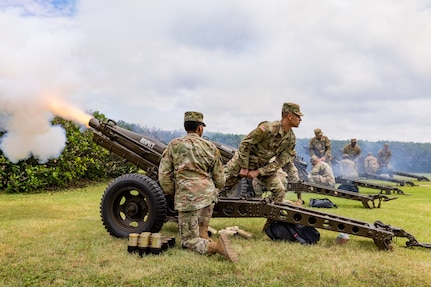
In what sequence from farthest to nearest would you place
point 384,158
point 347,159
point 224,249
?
1. point 384,158
2. point 347,159
3. point 224,249

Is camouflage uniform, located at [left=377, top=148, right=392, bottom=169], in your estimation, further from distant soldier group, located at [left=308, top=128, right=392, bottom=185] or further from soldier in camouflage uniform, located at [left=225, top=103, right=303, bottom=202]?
soldier in camouflage uniform, located at [left=225, top=103, right=303, bottom=202]

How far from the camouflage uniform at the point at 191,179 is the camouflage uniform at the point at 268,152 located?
154cm

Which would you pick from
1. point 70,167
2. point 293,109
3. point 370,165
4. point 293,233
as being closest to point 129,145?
point 293,109

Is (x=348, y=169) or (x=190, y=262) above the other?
(x=348, y=169)

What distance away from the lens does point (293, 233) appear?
226 inches

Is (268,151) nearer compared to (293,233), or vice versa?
(293,233)

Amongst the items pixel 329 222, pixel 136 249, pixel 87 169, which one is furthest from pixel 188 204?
pixel 87 169

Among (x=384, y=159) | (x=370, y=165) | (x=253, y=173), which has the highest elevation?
(x=384, y=159)

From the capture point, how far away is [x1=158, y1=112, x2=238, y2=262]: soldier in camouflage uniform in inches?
207

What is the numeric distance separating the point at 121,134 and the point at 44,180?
5.80 m

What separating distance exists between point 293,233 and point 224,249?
1362 millimetres

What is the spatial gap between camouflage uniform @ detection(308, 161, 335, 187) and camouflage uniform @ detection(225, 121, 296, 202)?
19.2 feet

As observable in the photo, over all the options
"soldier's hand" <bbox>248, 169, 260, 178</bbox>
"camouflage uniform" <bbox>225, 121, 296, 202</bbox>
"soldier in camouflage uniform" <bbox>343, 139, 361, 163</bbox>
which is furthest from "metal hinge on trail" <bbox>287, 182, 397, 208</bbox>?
"soldier in camouflage uniform" <bbox>343, 139, 361, 163</bbox>

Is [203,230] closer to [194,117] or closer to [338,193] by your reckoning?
[194,117]
